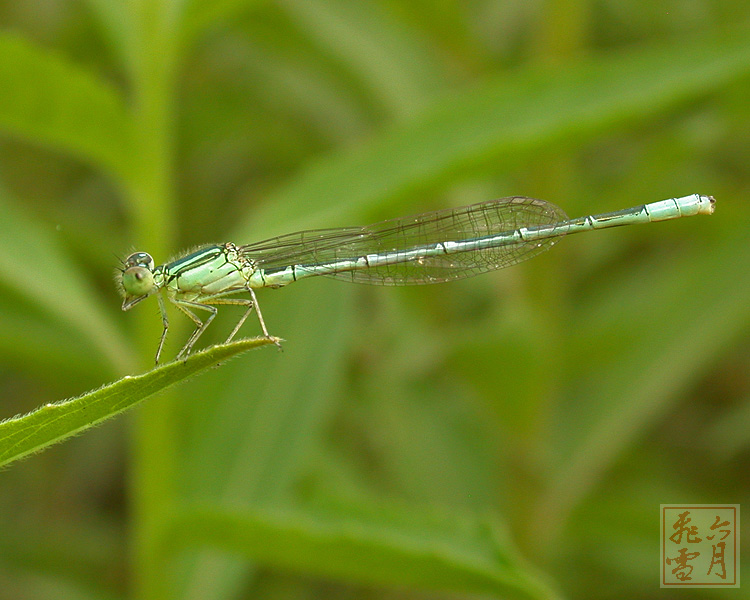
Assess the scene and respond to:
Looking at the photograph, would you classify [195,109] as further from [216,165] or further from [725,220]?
[725,220]

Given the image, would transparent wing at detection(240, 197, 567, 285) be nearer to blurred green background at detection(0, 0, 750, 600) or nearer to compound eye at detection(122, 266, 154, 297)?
blurred green background at detection(0, 0, 750, 600)

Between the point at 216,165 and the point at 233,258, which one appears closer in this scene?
the point at 233,258

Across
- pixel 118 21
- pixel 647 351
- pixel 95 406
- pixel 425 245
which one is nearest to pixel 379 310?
pixel 425 245

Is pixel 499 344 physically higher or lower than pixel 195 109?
lower

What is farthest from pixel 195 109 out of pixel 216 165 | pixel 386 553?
pixel 386 553

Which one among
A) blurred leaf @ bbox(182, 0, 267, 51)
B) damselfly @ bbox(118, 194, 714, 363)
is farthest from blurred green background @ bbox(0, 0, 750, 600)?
damselfly @ bbox(118, 194, 714, 363)
